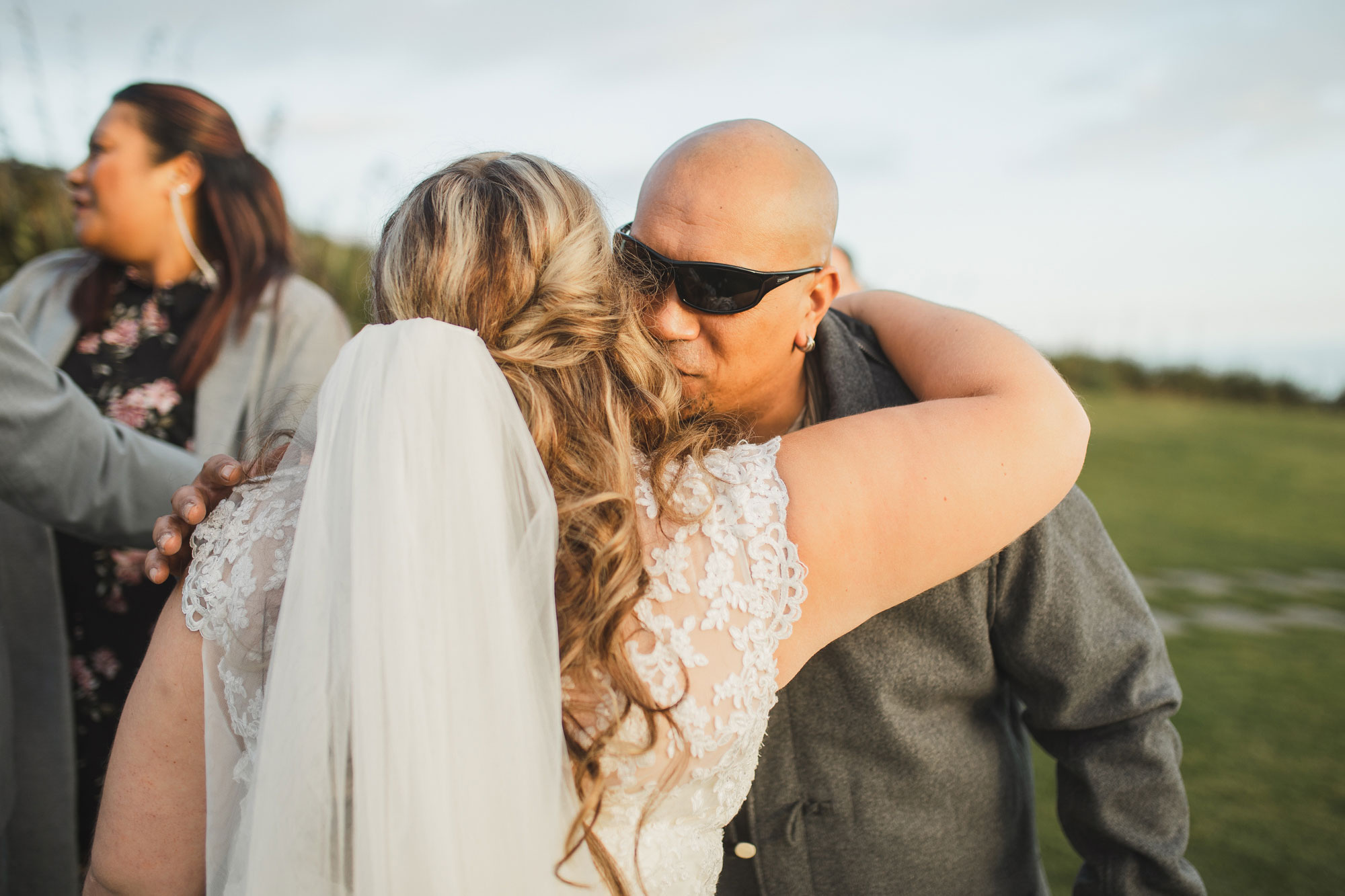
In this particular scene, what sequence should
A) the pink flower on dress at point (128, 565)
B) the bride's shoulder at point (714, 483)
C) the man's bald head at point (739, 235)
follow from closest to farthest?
the bride's shoulder at point (714, 483) → the man's bald head at point (739, 235) → the pink flower on dress at point (128, 565)

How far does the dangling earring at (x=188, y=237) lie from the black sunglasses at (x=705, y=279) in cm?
195

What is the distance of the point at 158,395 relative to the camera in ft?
8.91

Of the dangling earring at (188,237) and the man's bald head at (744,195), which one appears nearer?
the man's bald head at (744,195)

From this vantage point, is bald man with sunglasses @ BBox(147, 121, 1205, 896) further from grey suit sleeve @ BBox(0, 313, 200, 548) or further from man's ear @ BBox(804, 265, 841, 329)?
grey suit sleeve @ BBox(0, 313, 200, 548)

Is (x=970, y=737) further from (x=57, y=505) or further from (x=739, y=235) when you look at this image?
(x=57, y=505)

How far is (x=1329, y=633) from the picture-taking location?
6117 millimetres

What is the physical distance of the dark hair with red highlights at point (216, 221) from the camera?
2768 millimetres

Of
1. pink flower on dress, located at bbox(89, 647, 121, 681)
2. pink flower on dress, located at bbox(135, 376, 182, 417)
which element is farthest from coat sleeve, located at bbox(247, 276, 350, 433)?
pink flower on dress, located at bbox(89, 647, 121, 681)

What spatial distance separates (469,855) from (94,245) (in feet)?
9.11

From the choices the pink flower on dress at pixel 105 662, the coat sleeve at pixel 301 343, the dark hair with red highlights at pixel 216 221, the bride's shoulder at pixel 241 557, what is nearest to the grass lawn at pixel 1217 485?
the coat sleeve at pixel 301 343

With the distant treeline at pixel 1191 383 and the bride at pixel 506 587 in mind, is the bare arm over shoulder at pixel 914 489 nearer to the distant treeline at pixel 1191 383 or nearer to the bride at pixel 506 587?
the bride at pixel 506 587

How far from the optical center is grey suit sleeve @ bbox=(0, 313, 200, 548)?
1.68m

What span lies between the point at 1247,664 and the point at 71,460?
6665mm

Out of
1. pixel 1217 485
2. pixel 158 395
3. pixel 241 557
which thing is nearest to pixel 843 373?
pixel 241 557
